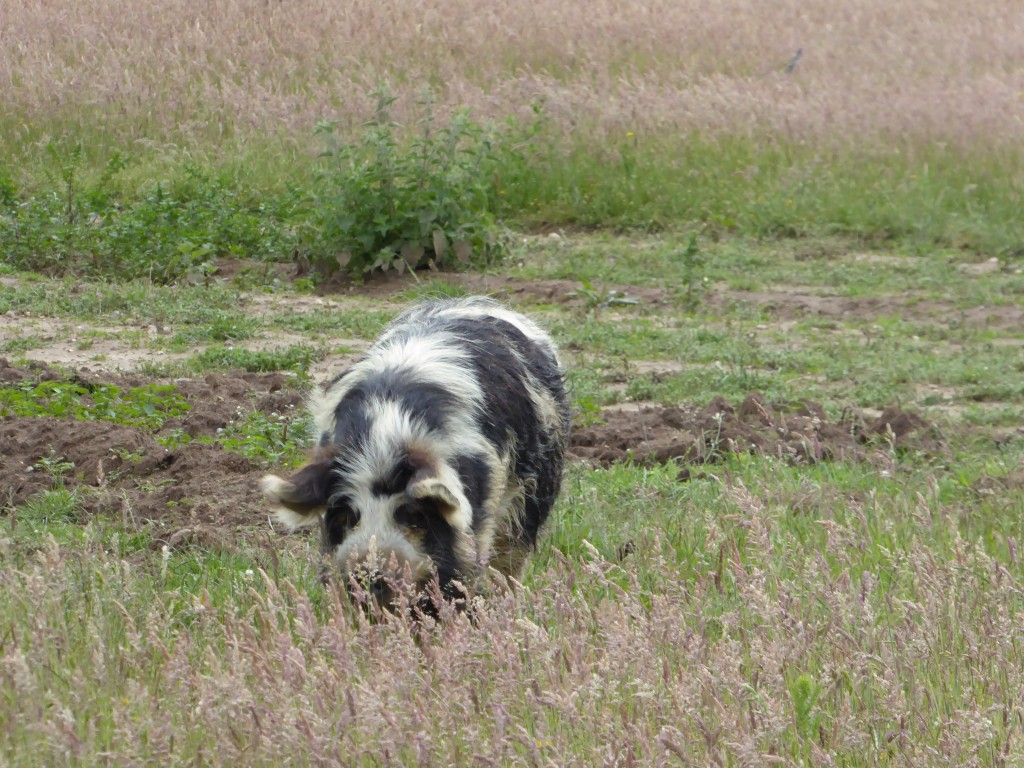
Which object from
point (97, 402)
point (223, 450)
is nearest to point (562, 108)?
point (97, 402)

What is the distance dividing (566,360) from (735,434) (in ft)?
7.86

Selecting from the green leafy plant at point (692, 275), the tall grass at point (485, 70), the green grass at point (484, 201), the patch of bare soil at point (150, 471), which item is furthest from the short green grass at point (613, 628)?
the tall grass at point (485, 70)

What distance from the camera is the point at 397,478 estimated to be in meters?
4.61

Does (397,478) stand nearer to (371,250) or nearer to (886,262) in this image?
(371,250)

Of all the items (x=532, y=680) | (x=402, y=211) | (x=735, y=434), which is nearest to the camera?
(x=532, y=680)

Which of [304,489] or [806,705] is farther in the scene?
[304,489]

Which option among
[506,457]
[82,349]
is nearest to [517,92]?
[82,349]

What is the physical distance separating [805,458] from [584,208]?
26.5ft

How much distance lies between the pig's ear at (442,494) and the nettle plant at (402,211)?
26.5 ft

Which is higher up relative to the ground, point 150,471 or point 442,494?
point 442,494

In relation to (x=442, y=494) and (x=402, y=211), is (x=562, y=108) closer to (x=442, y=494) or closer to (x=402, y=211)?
(x=402, y=211)

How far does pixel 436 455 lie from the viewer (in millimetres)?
4770

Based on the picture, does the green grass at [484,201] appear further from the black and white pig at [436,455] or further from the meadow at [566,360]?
the black and white pig at [436,455]

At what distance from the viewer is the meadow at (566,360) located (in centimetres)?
337
